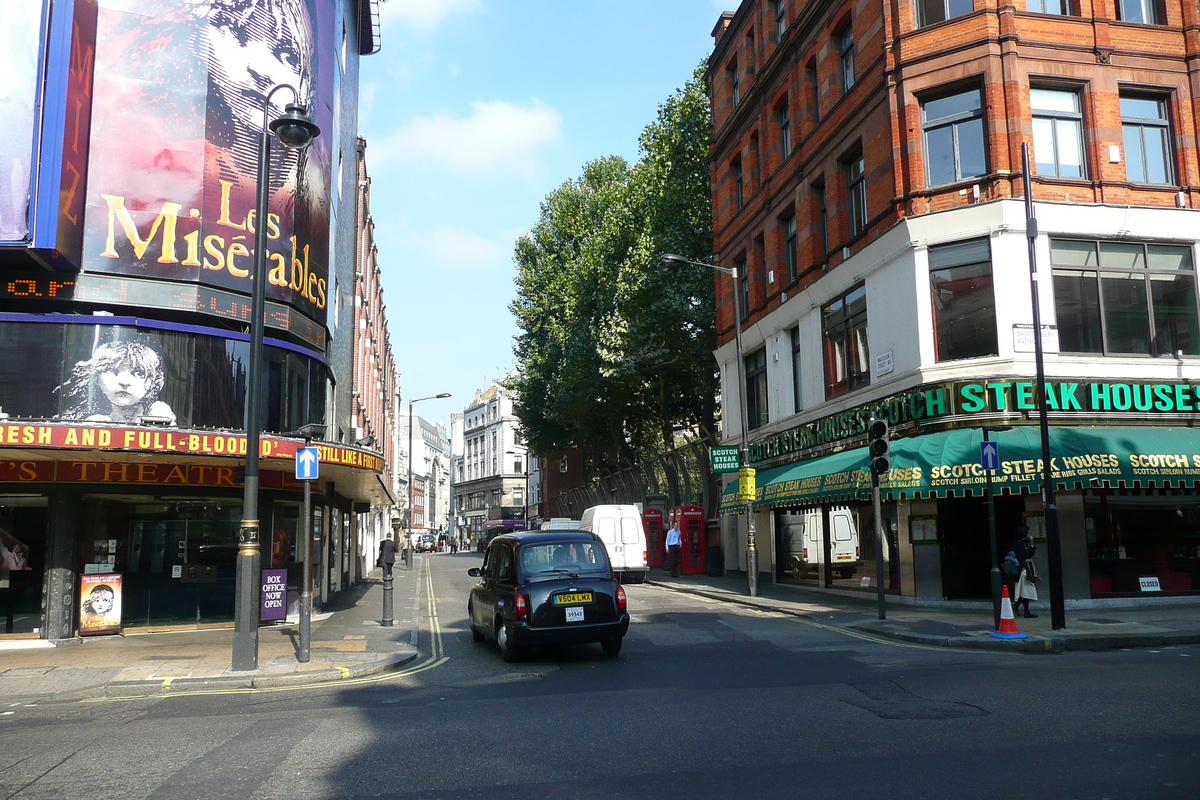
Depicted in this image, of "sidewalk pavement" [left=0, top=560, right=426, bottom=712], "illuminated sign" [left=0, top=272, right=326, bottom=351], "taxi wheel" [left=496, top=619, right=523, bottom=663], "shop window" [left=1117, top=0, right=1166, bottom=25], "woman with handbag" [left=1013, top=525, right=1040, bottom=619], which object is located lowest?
"sidewalk pavement" [left=0, top=560, right=426, bottom=712]

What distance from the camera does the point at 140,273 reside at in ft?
53.9

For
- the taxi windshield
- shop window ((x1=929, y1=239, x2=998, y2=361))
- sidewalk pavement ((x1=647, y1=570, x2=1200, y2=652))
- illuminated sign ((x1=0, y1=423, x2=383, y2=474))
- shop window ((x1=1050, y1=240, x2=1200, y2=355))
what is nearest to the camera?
the taxi windshield

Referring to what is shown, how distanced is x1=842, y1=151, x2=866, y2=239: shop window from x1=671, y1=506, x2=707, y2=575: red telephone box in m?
14.0

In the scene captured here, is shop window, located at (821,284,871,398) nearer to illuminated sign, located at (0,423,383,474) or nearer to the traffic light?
the traffic light

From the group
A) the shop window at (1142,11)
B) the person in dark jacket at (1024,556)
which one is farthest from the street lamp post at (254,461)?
the shop window at (1142,11)

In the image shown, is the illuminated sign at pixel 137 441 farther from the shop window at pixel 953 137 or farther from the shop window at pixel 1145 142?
the shop window at pixel 1145 142

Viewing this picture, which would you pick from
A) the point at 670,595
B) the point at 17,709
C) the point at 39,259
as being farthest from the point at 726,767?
the point at 670,595

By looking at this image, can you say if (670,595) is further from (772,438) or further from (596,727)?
(596,727)

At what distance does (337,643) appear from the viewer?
15.1 m

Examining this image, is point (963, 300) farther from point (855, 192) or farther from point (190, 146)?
point (190, 146)

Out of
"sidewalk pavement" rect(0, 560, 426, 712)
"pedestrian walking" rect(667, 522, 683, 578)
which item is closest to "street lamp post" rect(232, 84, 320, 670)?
"sidewalk pavement" rect(0, 560, 426, 712)

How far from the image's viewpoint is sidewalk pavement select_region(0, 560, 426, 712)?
36.9 feet

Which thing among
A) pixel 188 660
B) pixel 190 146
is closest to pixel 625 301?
pixel 190 146

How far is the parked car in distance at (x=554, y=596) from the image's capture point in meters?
12.2
